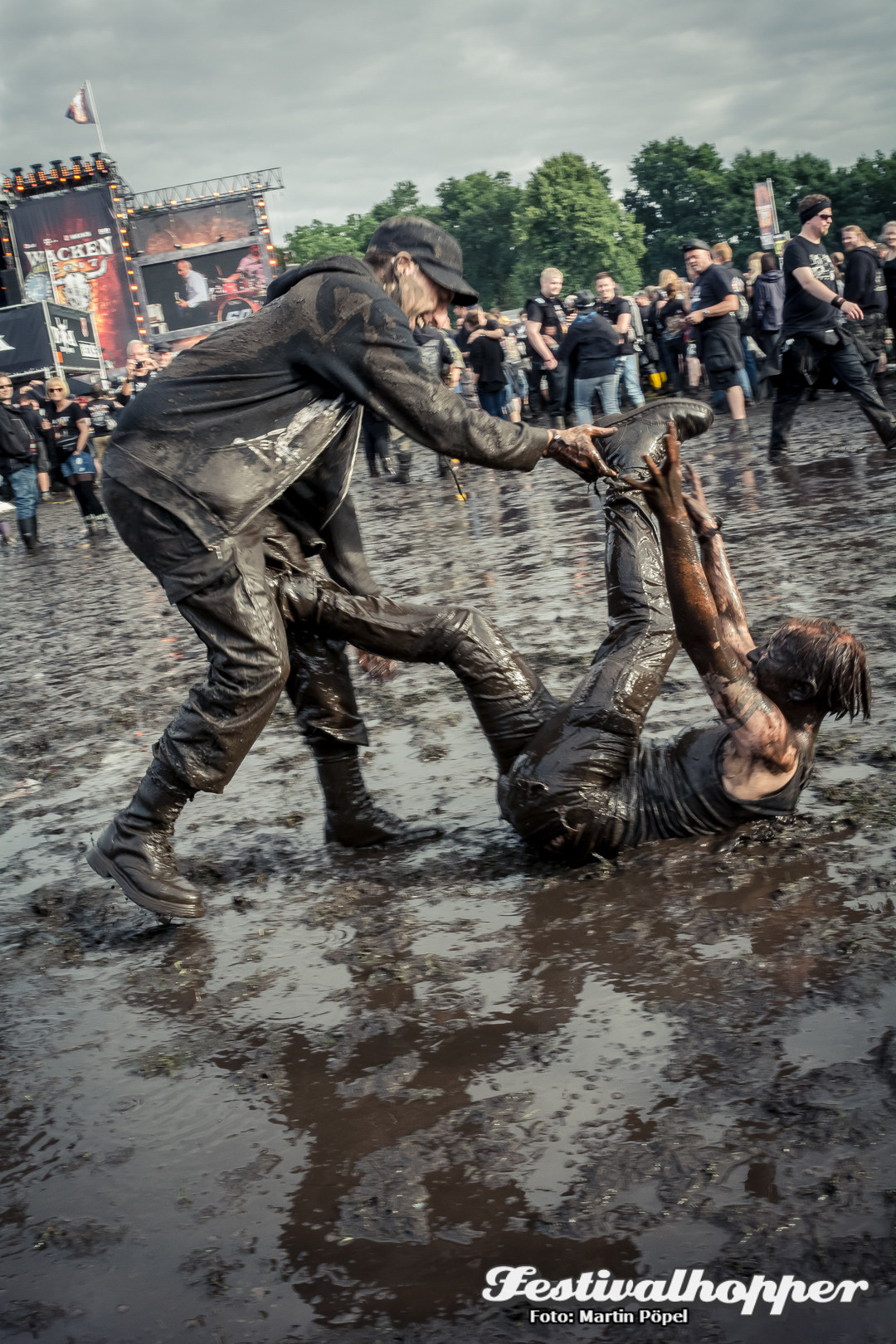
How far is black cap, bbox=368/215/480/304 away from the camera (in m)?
3.49

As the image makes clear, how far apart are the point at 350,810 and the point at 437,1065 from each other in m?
1.48

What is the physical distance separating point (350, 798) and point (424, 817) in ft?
0.91

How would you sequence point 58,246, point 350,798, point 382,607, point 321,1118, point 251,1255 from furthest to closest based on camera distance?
point 58,246
point 350,798
point 382,607
point 321,1118
point 251,1255

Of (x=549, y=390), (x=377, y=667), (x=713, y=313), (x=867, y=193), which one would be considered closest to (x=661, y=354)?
(x=549, y=390)

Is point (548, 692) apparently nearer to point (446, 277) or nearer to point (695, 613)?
point (695, 613)

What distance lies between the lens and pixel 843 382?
9.57 metres

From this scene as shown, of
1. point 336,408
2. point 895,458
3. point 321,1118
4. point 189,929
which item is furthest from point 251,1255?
point 895,458

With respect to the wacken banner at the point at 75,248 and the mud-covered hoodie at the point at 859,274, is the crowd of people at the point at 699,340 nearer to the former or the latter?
the mud-covered hoodie at the point at 859,274

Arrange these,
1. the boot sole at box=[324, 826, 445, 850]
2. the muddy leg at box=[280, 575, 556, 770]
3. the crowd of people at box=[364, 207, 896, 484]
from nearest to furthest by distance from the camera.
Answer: the muddy leg at box=[280, 575, 556, 770]
the boot sole at box=[324, 826, 445, 850]
the crowd of people at box=[364, 207, 896, 484]

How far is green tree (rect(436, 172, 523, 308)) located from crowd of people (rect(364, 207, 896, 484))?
81.4 meters

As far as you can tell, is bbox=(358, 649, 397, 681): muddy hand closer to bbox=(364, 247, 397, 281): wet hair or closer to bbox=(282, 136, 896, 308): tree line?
bbox=(364, 247, 397, 281): wet hair

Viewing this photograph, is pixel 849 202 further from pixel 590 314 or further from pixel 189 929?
pixel 189 929

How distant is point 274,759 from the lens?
16.4 feet

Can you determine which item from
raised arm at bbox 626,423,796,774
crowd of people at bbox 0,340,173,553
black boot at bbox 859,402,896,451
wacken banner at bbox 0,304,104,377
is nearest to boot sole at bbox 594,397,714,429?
raised arm at bbox 626,423,796,774
